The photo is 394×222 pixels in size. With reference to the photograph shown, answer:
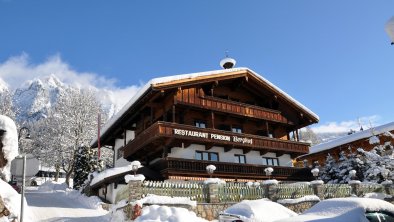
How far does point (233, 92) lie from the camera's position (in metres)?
30.7

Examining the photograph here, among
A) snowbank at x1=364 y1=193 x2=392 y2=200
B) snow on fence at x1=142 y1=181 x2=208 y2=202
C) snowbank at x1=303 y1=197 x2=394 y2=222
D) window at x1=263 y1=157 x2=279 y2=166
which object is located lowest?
snowbank at x1=364 y1=193 x2=392 y2=200

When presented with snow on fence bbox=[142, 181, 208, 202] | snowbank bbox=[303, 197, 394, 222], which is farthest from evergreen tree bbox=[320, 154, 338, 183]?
snowbank bbox=[303, 197, 394, 222]

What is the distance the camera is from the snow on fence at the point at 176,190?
16469 mm

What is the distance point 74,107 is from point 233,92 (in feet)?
83.9

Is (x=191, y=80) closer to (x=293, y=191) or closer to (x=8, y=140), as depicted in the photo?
(x=293, y=191)

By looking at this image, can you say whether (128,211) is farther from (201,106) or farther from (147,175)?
(201,106)

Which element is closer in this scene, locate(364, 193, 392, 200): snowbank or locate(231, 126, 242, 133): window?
locate(364, 193, 392, 200): snowbank

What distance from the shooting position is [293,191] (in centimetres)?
2123

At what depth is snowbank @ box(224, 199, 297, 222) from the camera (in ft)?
37.5

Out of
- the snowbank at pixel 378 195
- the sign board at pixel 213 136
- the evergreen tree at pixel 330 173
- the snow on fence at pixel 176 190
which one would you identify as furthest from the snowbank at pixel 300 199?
the evergreen tree at pixel 330 173

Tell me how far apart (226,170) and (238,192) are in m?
5.57

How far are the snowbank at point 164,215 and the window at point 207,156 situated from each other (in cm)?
1009

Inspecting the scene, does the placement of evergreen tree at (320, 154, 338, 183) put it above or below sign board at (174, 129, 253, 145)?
below

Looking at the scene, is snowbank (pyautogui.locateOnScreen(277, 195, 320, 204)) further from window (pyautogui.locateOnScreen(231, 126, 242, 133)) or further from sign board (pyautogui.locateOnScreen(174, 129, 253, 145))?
window (pyautogui.locateOnScreen(231, 126, 242, 133))
